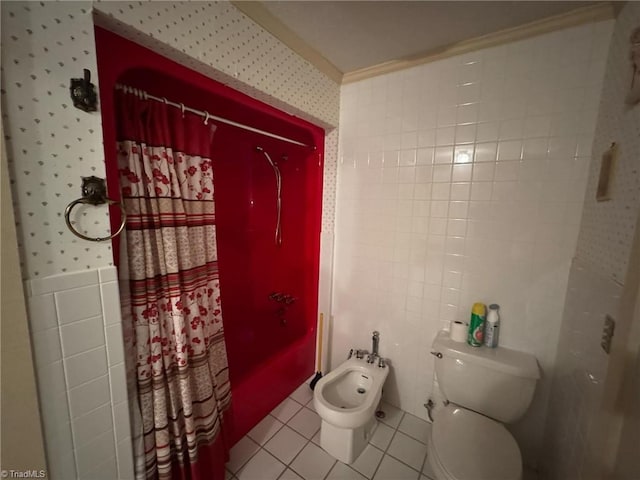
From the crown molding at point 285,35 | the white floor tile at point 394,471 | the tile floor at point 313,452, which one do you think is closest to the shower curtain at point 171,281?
the tile floor at point 313,452

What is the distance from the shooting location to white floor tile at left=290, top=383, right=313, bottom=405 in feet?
5.72

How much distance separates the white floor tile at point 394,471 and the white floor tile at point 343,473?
0.09 meters

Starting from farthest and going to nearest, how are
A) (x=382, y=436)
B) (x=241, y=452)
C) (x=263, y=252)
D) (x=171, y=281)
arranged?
(x=263, y=252) → (x=382, y=436) → (x=241, y=452) → (x=171, y=281)

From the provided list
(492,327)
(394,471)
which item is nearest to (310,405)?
(394,471)

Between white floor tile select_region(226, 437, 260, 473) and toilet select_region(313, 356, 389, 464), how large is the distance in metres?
0.39

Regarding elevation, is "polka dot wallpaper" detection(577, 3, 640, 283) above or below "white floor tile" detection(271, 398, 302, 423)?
above

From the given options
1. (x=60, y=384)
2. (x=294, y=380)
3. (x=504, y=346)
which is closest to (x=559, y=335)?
(x=504, y=346)

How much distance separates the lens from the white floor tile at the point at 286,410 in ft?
5.25

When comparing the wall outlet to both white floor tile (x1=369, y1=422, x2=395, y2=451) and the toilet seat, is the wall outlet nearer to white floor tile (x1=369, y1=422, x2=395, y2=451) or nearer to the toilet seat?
the toilet seat

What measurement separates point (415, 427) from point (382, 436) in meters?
0.23

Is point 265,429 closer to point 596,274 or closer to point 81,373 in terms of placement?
point 81,373

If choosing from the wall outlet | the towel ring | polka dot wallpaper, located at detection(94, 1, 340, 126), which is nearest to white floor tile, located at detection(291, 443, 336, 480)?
the wall outlet

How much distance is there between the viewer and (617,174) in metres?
0.84

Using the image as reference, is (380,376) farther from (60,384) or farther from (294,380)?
(60,384)
